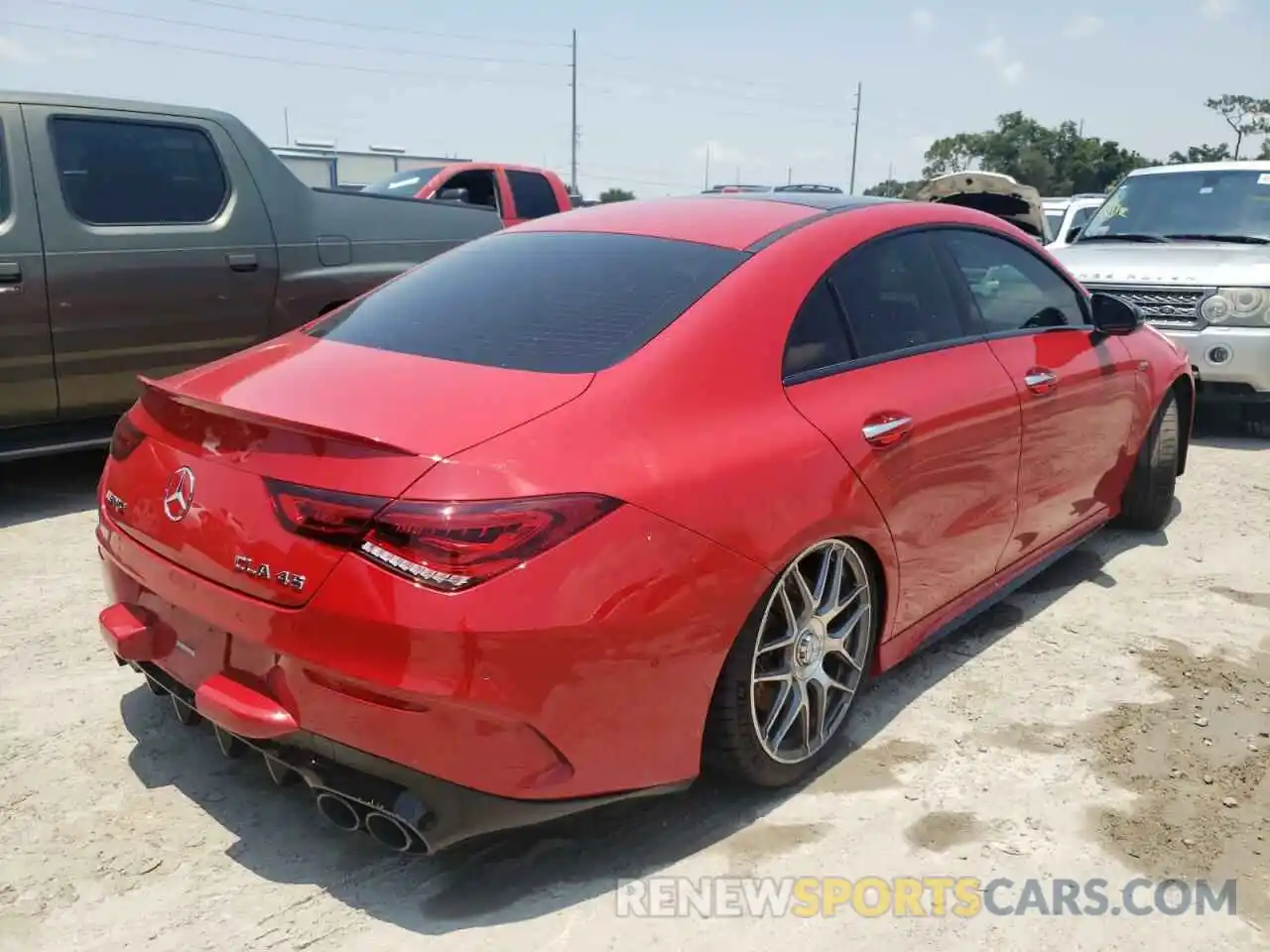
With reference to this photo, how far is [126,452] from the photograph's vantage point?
8.65 ft

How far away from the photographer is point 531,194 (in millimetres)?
11453

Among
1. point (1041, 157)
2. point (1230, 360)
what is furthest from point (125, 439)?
point (1041, 157)

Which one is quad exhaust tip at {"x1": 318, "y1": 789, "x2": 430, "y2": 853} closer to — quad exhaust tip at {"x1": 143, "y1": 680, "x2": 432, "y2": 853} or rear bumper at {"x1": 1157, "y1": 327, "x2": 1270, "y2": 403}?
quad exhaust tip at {"x1": 143, "y1": 680, "x2": 432, "y2": 853}

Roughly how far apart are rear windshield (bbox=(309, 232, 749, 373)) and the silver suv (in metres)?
5.36

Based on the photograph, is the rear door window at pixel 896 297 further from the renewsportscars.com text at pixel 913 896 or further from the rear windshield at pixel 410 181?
the rear windshield at pixel 410 181

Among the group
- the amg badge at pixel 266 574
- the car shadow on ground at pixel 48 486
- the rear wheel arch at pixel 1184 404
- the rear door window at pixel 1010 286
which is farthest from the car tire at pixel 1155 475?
Answer: the car shadow on ground at pixel 48 486

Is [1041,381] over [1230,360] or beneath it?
over

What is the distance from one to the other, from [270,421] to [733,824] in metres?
1.47

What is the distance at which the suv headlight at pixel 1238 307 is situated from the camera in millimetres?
6789

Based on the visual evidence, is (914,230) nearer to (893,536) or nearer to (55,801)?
(893,536)

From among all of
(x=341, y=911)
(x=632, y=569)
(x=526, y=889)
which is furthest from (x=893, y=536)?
(x=341, y=911)

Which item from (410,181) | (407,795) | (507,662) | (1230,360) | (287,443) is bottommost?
(407,795)

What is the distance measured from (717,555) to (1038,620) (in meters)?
2.15

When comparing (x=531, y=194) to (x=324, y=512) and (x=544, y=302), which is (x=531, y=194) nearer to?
(x=544, y=302)
